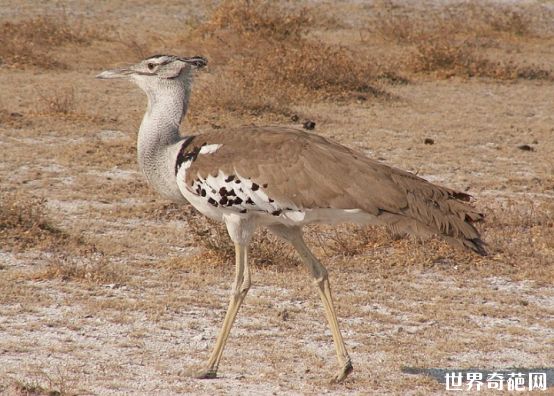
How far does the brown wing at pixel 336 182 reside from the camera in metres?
4.67

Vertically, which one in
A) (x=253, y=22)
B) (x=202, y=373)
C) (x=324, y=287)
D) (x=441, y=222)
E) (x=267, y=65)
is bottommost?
(x=253, y=22)

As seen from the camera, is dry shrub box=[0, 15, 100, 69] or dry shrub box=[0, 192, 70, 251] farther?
dry shrub box=[0, 15, 100, 69]

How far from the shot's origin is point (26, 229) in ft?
23.1

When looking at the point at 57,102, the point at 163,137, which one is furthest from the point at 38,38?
the point at 163,137

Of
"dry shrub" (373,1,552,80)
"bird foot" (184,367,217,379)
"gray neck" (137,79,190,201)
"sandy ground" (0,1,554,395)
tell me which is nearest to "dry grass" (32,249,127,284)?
"sandy ground" (0,1,554,395)

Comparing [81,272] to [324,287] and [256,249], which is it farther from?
[324,287]

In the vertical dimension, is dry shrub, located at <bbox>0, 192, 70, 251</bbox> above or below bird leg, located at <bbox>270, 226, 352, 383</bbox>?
below

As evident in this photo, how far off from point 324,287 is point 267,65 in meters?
6.95

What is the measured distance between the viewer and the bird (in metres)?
4.69

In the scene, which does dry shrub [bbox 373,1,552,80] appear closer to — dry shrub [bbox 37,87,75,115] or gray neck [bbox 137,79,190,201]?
dry shrub [bbox 37,87,75,115]

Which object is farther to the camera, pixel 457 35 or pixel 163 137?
pixel 457 35

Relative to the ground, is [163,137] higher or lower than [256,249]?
higher

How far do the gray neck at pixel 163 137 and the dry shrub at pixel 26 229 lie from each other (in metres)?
2.06

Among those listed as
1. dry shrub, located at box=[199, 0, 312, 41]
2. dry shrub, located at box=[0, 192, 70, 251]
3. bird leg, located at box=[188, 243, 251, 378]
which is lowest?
dry shrub, located at box=[199, 0, 312, 41]
